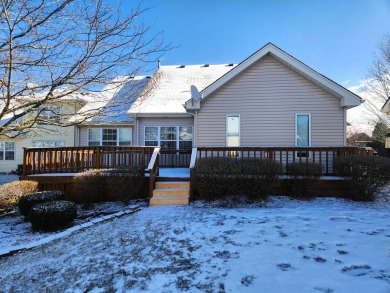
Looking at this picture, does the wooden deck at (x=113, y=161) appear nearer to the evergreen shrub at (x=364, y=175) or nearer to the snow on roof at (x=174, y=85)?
the evergreen shrub at (x=364, y=175)

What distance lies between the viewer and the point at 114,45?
5711mm

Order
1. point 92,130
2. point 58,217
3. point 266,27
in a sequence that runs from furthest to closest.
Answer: point 92,130 < point 266,27 < point 58,217

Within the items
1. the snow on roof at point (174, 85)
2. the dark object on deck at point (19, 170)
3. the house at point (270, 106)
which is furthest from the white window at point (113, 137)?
the dark object on deck at point (19, 170)

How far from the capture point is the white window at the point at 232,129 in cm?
1028

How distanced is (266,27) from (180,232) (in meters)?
8.54

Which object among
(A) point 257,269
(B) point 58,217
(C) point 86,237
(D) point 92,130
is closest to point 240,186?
(A) point 257,269

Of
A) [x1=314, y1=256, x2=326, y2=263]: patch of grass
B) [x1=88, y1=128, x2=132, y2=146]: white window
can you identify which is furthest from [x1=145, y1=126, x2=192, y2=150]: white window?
[x1=314, y1=256, x2=326, y2=263]: patch of grass

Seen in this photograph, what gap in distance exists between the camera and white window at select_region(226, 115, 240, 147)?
1028cm

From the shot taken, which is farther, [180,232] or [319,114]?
[319,114]

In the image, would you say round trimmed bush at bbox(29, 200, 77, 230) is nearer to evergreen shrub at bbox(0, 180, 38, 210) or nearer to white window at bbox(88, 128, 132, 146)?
evergreen shrub at bbox(0, 180, 38, 210)

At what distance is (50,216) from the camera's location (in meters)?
5.62

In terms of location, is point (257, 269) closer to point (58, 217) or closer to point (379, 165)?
point (58, 217)

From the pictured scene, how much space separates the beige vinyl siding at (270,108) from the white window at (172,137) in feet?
8.82

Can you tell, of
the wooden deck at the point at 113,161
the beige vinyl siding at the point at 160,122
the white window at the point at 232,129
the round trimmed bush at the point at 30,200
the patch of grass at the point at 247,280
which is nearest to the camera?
the patch of grass at the point at 247,280
